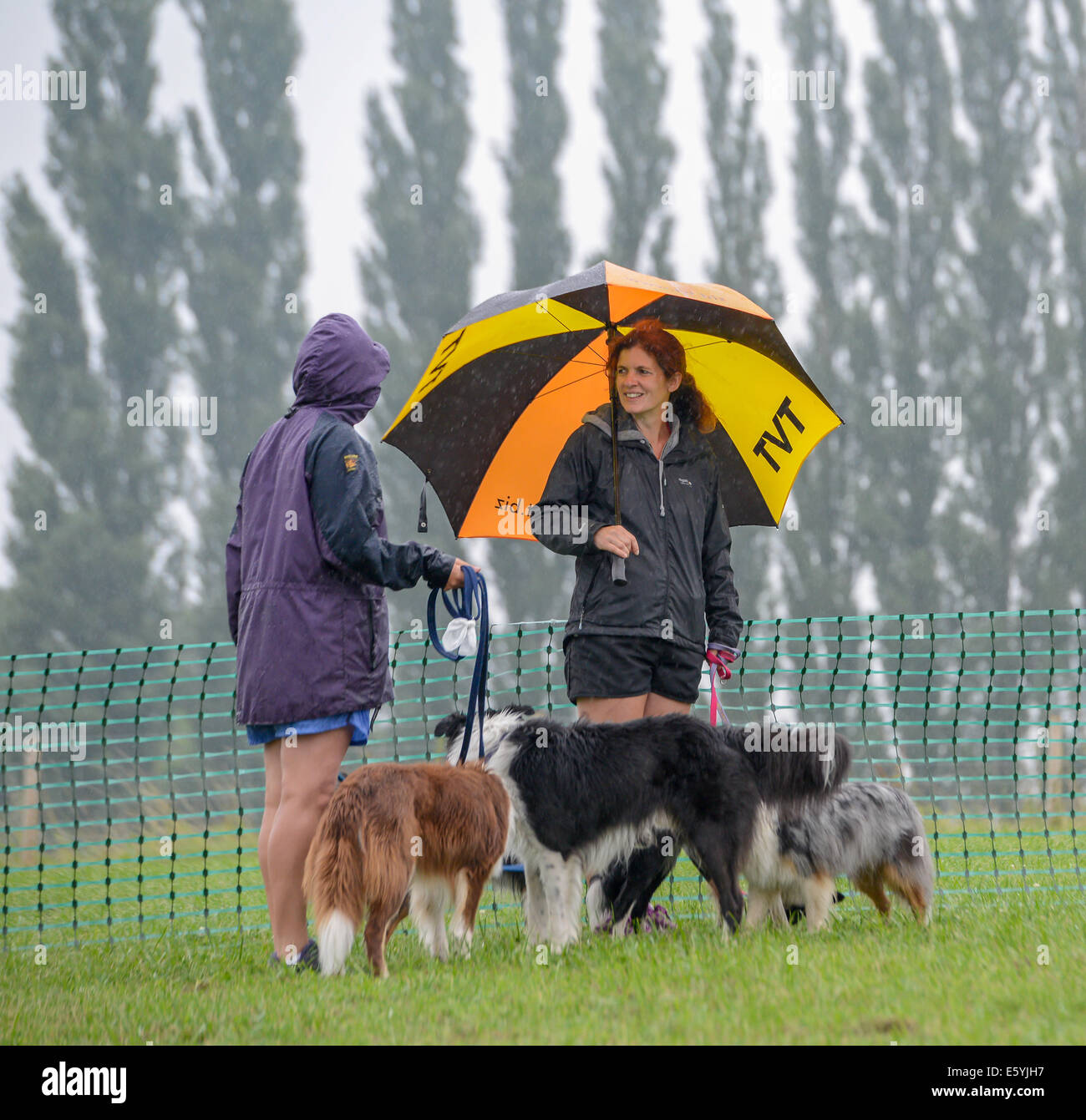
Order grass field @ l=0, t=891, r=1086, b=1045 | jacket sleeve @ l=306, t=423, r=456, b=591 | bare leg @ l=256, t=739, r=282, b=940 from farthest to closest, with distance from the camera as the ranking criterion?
bare leg @ l=256, t=739, r=282, b=940 → jacket sleeve @ l=306, t=423, r=456, b=591 → grass field @ l=0, t=891, r=1086, b=1045

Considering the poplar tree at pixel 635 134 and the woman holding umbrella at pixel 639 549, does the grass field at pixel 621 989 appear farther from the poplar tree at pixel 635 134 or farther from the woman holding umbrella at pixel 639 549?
the poplar tree at pixel 635 134

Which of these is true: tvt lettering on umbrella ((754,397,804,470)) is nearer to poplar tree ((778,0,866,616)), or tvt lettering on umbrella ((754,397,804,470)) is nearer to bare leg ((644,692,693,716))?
bare leg ((644,692,693,716))

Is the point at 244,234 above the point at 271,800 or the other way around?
above

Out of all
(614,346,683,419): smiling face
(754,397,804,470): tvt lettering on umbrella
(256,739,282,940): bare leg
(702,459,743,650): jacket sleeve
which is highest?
(614,346,683,419): smiling face

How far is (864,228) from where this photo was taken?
25406 mm

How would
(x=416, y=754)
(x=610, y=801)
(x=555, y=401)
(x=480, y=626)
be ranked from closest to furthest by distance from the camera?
(x=480, y=626) < (x=610, y=801) < (x=555, y=401) < (x=416, y=754)

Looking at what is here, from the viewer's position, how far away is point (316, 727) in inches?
159

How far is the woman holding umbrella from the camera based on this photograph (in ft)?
15.4

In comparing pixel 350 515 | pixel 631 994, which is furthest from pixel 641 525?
pixel 631 994

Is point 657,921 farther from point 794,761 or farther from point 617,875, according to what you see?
point 794,761

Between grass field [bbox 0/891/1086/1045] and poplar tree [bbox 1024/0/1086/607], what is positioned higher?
poplar tree [bbox 1024/0/1086/607]

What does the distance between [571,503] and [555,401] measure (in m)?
0.63

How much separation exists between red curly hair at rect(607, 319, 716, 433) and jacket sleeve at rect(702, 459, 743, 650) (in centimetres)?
21

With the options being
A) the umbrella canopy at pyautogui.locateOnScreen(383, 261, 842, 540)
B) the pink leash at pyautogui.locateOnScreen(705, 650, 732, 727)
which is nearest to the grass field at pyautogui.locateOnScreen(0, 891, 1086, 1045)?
the pink leash at pyautogui.locateOnScreen(705, 650, 732, 727)
